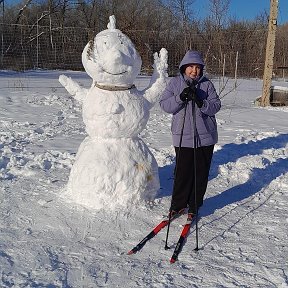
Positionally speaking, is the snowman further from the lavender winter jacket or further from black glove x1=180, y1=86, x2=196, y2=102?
black glove x1=180, y1=86, x2=196, y2=102

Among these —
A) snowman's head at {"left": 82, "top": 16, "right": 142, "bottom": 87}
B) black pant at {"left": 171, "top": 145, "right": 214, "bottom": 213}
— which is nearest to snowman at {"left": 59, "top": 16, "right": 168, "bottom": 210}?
snowman's head at {"left": 82, "top": 16, "right": 142, "bottom": 87}

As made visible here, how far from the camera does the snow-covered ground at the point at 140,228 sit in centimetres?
271

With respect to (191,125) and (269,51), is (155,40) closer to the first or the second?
(269,51)

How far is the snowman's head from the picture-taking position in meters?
3.66

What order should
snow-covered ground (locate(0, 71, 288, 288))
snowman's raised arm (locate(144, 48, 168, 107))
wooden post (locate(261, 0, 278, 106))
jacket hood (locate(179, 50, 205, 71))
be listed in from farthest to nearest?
1. wooden post (locate(261, 0, 278, 106))
2. snowman's raised arm (locate(144, 48, 168, 107))
3. jacket hood (locate(179, 50, 205, 71))
4. snow-covered ground (locate(0, 71, 288, 288))

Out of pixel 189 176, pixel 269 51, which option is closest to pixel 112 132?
pixel 189 176

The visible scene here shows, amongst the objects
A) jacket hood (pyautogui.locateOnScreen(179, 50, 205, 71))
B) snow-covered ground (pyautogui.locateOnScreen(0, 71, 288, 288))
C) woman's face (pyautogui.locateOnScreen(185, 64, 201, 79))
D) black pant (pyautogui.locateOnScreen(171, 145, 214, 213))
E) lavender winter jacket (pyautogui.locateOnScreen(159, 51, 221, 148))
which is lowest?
snow-covered ground (pyautogui.locateOnScreen(0, 71, 288, 288))

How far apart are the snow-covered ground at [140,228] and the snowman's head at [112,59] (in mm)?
1179

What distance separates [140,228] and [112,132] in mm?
902

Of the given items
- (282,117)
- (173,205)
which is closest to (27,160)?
(173,205)

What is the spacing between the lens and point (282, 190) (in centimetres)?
465

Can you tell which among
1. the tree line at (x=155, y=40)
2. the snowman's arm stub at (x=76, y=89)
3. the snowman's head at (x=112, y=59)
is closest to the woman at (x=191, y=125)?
the snowman's head at (x=112, y=59)

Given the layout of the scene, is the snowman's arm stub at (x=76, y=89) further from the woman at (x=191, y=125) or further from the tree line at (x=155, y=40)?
the tree line at (x=155, y=40)

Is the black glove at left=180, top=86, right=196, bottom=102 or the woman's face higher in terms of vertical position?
the woman's face
